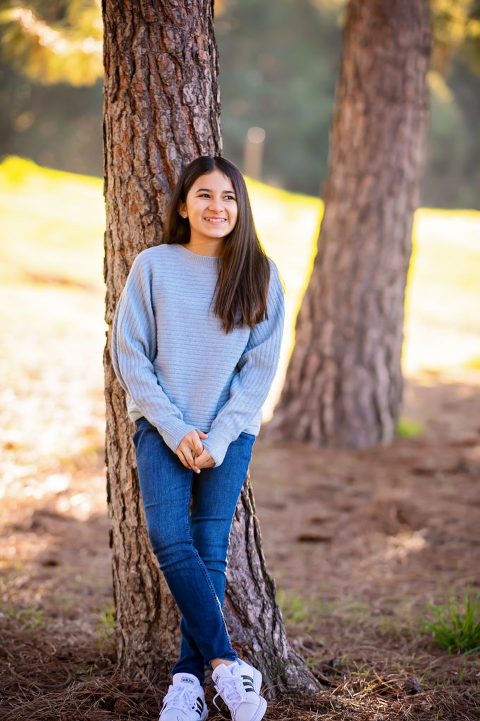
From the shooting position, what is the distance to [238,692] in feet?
6.29

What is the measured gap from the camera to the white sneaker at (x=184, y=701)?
189cm

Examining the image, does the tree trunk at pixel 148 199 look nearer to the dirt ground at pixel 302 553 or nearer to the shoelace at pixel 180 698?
the dirt ground at pixel 302 553

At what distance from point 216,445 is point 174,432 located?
12 cm

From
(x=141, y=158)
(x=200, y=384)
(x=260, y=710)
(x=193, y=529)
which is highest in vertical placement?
(x=141, y=158)

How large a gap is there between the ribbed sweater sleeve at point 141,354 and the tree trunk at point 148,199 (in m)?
0.15

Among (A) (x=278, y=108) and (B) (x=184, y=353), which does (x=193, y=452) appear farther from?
(A) (x=278, y=108)

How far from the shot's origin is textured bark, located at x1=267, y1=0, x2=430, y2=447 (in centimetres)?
509

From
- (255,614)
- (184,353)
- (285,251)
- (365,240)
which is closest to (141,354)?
(184,353)

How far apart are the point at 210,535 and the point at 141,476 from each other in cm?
25

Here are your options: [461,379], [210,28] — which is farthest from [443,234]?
[210,28]

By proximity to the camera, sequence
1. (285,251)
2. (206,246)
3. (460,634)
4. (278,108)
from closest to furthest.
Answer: (206,246)
(460,634)
(285,251)
(278,108)

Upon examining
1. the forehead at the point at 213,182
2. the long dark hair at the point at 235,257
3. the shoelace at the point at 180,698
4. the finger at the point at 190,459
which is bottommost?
the shoelace at the point at 180,698

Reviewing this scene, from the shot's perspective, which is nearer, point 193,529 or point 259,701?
point 259,701

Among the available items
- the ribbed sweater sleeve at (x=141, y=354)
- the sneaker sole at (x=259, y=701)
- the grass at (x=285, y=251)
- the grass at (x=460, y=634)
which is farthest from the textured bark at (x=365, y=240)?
Result: the sneaker sole at (x=259, y=701)
